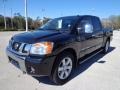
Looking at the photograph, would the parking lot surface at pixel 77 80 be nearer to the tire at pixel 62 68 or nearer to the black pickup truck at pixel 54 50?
the tire at pixel 62 68

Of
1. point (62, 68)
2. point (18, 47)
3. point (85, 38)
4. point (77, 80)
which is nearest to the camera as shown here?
point (18, 47)

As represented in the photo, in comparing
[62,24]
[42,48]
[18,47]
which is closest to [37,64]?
[42,48]

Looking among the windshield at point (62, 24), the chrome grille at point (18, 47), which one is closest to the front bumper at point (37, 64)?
the chrome grille at point (18, 47)

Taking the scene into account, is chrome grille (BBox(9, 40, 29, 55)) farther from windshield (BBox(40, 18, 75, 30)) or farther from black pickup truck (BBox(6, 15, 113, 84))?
windshield (BBox(40, 18, 75, 30))

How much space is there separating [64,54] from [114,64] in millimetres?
2733

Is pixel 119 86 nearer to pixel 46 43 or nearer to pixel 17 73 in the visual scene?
pixel 46 43

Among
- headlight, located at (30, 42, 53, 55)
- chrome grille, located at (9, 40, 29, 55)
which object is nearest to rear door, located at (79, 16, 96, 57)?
headlight, located at (30, 42, 53, 55)

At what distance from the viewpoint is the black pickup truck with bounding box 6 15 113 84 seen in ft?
11.6

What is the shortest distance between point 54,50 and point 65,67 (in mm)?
768

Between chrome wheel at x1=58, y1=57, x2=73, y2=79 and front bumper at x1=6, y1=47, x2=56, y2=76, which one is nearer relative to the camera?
front bumper at x1=6, y1=47, x2=56, y2=76

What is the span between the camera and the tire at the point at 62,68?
3.79 m

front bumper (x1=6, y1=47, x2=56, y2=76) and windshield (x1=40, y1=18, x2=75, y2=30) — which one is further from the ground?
windshield (x1=40, y1=18, x2=75, y2=30)

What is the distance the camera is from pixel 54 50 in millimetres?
3629

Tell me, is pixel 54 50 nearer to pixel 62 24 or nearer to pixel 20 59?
pixel 20 59
